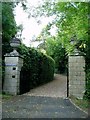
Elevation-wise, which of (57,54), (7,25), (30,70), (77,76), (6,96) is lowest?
(6,96)

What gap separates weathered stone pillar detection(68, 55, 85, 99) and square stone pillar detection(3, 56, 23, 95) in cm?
232

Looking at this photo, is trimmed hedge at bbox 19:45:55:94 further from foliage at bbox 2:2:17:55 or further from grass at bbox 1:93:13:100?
grass at bbox 1:93:13:100

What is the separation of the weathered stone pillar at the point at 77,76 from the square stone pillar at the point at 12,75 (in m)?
2.32

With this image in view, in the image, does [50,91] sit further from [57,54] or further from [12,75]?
[57,54]

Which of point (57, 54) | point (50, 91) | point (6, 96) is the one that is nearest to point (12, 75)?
point (6, 96)

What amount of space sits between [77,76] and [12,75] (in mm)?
2849

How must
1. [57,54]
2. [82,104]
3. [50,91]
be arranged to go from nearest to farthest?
1. [82,104]
2. [50,91]
3. [57,54]

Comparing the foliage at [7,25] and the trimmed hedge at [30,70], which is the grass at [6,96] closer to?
the trimmed hedge at [30,70]

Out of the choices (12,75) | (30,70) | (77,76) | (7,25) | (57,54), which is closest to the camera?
(77,76)

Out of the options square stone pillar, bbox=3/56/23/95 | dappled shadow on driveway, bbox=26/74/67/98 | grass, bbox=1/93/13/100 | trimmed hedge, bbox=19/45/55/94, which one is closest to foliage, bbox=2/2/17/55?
trimmed hedge, bbox=19/45/55/94

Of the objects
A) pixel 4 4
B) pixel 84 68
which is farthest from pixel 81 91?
pixel 4 4

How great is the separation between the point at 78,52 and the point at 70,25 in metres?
1.91

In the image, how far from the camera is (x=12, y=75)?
12227 mm

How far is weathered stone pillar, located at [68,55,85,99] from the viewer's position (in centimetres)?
1192
